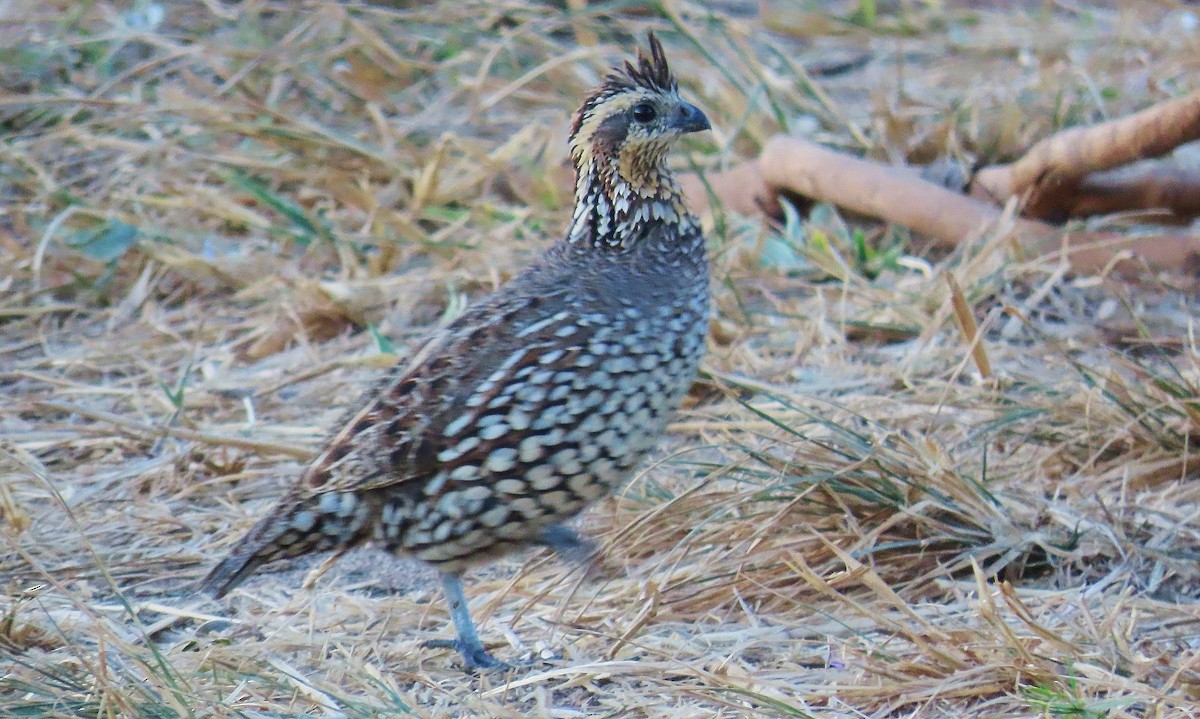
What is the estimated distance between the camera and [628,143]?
12.8 feet

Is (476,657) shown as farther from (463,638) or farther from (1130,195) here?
(1130,195)

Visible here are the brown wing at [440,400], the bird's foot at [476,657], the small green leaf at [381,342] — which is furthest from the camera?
the small green leaf at [381,342]

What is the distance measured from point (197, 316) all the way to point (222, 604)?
7.29 feet

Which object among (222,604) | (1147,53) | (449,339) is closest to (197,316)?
(222,604)

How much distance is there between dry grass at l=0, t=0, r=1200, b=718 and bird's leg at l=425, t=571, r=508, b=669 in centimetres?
6

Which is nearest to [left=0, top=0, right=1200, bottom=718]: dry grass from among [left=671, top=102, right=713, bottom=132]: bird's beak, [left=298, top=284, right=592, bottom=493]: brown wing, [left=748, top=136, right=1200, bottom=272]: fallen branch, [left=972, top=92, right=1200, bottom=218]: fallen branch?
[left=748, top=136, right=1200, bottom=272]: fallen branch

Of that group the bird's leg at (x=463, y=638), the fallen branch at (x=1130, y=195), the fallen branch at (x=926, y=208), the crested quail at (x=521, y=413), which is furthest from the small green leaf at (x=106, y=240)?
the fallen branch at (x=1130, y=195)

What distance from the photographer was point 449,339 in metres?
3.71

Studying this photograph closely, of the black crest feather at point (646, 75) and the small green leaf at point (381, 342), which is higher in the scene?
the black crest feather at point (646, 75)

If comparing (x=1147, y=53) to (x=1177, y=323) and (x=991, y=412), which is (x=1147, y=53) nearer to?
(x=1177, y=323)

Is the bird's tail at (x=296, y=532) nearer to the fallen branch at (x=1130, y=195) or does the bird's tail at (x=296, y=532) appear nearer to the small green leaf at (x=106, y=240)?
the small green leaf at (x=106, y=240)

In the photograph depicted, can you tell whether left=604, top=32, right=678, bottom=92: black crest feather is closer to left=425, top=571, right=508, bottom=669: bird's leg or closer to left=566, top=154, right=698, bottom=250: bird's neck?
left=566, top=154, right=698, bottom=250: bird's neck

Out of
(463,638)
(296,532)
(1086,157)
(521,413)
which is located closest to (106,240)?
(296,532)

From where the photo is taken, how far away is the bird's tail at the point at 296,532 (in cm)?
364
